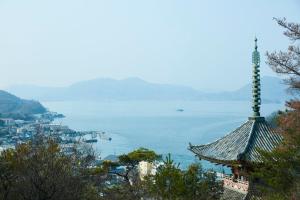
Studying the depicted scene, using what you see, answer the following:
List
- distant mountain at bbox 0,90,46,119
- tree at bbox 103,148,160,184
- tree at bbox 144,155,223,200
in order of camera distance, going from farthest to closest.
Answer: distant mountain at bbox 0,90,46,119 → tree at bbox 103,148,160,184 → tree at bbox 144,155,223,200

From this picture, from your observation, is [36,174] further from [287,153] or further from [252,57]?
[252,57]

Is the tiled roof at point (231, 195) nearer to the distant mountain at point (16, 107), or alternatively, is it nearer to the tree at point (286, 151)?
the tree at point (286, 151)

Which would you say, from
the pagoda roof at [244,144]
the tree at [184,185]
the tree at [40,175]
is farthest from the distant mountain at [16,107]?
the tree at [40,175]

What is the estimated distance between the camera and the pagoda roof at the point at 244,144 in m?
9.52

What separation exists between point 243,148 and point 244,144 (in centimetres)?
17

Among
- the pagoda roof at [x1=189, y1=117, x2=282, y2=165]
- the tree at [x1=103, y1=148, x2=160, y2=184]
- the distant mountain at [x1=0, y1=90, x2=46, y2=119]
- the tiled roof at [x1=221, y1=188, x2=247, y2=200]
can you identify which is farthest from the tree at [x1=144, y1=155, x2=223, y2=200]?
the distant mountain at [x1=0, y1=90, x2=46, y2=119]

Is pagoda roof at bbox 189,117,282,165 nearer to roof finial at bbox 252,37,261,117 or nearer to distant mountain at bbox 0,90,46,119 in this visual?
roof finial at bbox 252,37,261,117

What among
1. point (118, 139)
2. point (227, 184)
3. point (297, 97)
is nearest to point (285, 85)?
point (297, 97)

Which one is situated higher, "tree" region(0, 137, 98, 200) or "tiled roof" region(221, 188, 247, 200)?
"tree" region(0, 137, 98, 200)

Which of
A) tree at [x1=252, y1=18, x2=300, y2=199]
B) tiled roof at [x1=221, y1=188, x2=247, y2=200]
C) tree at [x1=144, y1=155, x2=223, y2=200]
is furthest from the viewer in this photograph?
tree at [x1=144, y1=155, x2=223, y2=200]

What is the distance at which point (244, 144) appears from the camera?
982 centimetres

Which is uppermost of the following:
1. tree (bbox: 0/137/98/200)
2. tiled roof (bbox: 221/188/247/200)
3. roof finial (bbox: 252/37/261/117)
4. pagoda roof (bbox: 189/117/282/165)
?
roof finial (bbox: 252/37/261/117)

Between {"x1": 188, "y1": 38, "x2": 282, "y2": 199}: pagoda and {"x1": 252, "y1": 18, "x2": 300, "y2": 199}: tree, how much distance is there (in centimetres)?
40

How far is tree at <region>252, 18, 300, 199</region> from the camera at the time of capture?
785 centimetres
